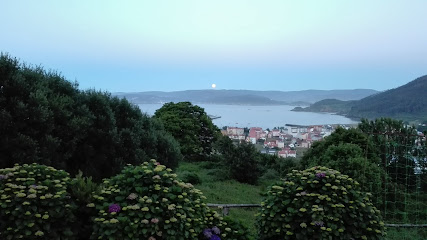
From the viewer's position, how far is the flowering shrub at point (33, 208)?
3.36m

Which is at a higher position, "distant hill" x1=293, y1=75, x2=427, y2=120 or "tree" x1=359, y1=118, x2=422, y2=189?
"distant hill" x1=293, y1=75, x2=427, y2=120

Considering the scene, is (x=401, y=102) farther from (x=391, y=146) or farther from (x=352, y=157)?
(x=352, y=157)

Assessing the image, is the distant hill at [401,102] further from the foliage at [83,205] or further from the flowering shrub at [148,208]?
the foliage at [83,205]

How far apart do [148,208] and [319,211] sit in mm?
1805

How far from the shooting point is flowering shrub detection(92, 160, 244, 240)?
3457mm

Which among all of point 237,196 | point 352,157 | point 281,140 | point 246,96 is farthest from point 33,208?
point 246,96

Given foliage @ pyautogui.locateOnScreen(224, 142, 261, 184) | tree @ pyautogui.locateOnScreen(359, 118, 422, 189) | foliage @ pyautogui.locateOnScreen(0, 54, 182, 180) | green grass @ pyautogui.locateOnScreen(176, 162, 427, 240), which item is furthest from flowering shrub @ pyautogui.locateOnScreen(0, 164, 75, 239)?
foliage @ pyautogui.locateOnScreen(224, 142, 261, 184)

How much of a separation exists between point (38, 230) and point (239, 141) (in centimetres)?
1524

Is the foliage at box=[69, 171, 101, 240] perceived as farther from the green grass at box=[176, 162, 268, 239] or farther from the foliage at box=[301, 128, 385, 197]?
the foliage at box=[301, 128, 385, 197]

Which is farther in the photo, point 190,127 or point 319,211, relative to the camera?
point 190,127

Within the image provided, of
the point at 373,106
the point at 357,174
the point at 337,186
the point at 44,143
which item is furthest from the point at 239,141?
the point at 373,106

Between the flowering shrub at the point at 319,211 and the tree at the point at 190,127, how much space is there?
64.7 feet

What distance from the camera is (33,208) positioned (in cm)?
338

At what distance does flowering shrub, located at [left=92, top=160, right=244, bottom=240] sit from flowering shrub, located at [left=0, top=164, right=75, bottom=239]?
0.32m
